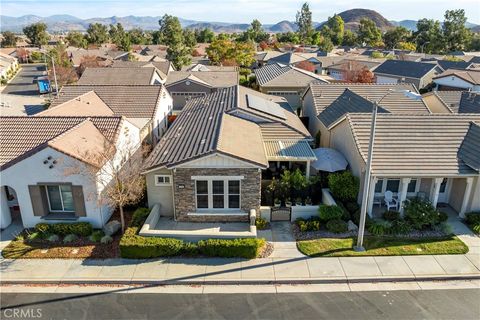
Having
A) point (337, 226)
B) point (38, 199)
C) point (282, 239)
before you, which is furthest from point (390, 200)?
point (38, 199)

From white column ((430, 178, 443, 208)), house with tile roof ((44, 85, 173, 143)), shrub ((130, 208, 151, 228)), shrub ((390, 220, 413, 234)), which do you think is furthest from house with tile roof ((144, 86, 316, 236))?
white column ((430, 178, 443, 208))

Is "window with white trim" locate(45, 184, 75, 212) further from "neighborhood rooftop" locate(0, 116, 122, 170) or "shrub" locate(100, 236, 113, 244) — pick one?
"shrub" locate(100, 236, 113, 244)

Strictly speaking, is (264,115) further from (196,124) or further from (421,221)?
(421,221)

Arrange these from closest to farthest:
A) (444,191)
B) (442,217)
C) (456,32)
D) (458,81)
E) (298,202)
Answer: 1. (442,217)
2. (298,202)
3. (444,191)
4. (458,81)
5. (456,32)

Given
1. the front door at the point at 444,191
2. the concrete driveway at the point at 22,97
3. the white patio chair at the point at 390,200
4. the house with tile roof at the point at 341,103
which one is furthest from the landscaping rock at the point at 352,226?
the concrete driveway at the point at 22,97

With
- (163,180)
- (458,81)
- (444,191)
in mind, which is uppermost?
(458,81)

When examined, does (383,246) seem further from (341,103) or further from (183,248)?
(341,103)

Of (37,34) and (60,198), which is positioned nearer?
(60,198)
